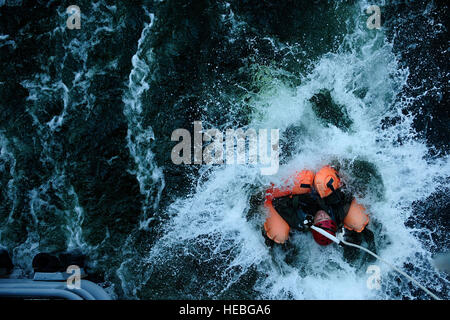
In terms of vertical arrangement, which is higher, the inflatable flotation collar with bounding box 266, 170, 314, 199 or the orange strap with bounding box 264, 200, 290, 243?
the inflatable flotation collar with bounding box 266, 170, 314, 199

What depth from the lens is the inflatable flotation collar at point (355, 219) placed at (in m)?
5.41

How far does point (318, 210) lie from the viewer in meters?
5.50

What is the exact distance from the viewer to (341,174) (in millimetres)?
5895

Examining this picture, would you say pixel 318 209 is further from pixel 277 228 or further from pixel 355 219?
pixel 277 228

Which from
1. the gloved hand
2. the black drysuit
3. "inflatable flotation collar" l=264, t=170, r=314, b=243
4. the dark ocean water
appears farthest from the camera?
the dark ocean water

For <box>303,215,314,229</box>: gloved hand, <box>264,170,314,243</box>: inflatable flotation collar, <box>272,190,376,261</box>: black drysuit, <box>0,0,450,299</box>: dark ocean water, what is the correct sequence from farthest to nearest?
<box>0,0,450,299</box>: dark ocean water → <box>264,170,314,243</box>: inflatable flotation collar → <box>272,190,376,261</box>: black drysuit → <box>303,215,314,229</box>: gloved hand

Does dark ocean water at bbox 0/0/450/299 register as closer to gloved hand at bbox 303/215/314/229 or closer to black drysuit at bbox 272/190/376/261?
black drysuit at bbox 272/190/376/261

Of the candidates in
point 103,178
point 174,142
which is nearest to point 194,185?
point 174,142

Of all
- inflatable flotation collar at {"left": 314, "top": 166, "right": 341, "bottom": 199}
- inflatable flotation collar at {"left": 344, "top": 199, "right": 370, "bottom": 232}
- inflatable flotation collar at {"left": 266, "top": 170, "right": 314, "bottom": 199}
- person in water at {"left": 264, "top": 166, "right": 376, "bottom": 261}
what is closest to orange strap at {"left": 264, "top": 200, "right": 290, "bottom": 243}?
person in water at {"left": 264, "top": 166, "right": 376, "bottom": 261}

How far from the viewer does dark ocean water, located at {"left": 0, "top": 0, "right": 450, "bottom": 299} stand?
5.82 metres
